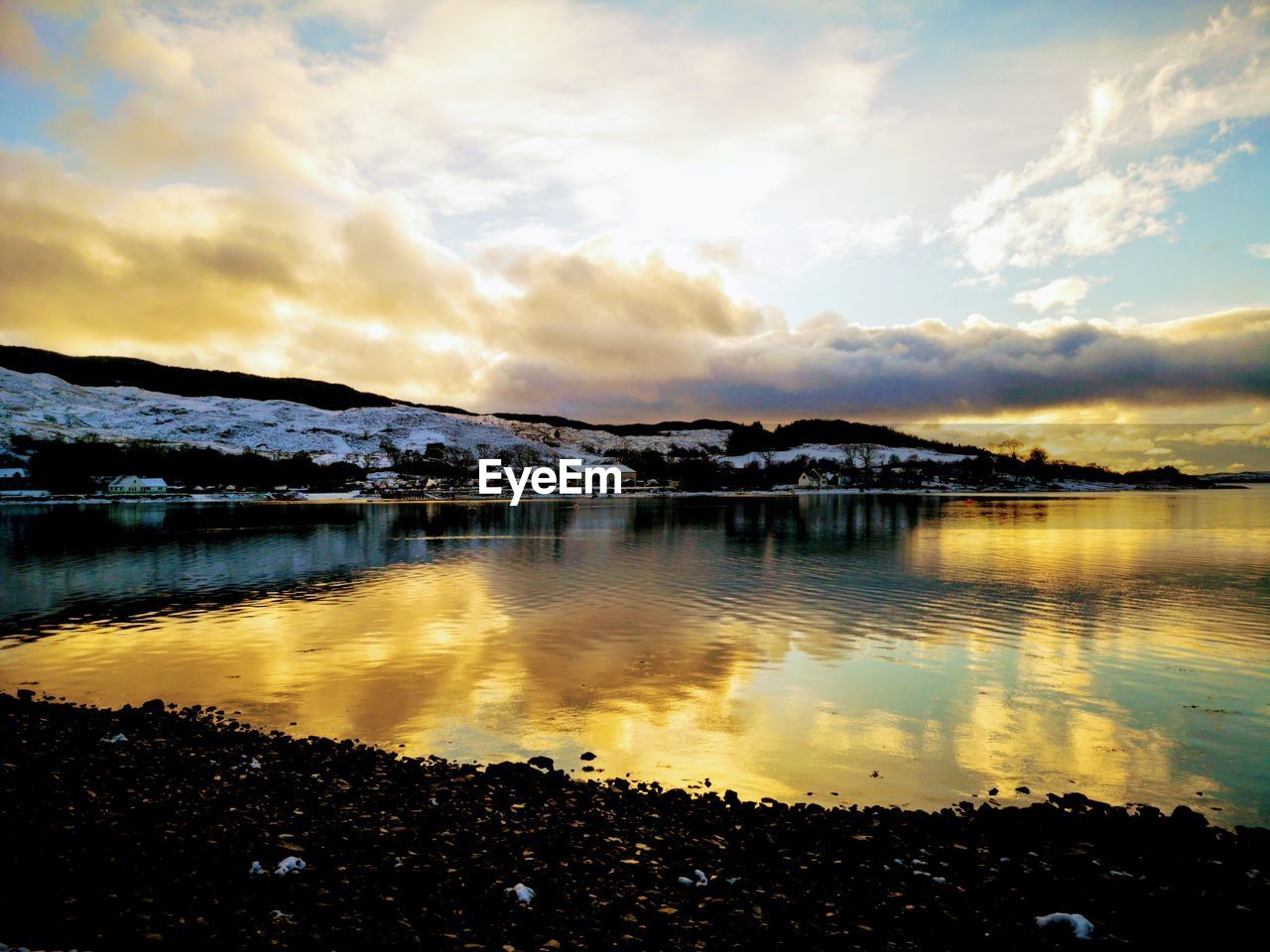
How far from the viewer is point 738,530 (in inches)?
3674

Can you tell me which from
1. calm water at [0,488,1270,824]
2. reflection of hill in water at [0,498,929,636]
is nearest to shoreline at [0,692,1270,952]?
calm water at [0,488,1270,824]

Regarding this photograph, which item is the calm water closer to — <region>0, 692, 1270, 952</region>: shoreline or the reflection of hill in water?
the reflection of hill in water

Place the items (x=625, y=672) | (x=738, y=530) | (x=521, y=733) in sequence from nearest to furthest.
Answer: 1. (x=521, y=733)
2. (x=625, y=672)
3. (x=738, y=530)

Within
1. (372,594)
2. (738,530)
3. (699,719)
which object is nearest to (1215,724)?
(699,719)

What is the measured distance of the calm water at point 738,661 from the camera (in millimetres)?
16688

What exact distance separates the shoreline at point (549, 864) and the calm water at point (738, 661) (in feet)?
6.95

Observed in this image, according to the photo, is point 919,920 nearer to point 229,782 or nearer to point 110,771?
point 229,782

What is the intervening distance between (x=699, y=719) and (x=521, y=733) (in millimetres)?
4782

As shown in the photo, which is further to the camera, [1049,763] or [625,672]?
[625,672]

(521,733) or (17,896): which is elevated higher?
(17,896)

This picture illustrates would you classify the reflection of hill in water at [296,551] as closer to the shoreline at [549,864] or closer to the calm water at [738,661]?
the calm water at [738,661]

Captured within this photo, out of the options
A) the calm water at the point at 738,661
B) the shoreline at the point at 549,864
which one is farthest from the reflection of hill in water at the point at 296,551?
the shoreline at the point at 549,864

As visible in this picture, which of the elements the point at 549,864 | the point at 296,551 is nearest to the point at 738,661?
the point at 549,864

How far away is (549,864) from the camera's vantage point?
36.1 feet
